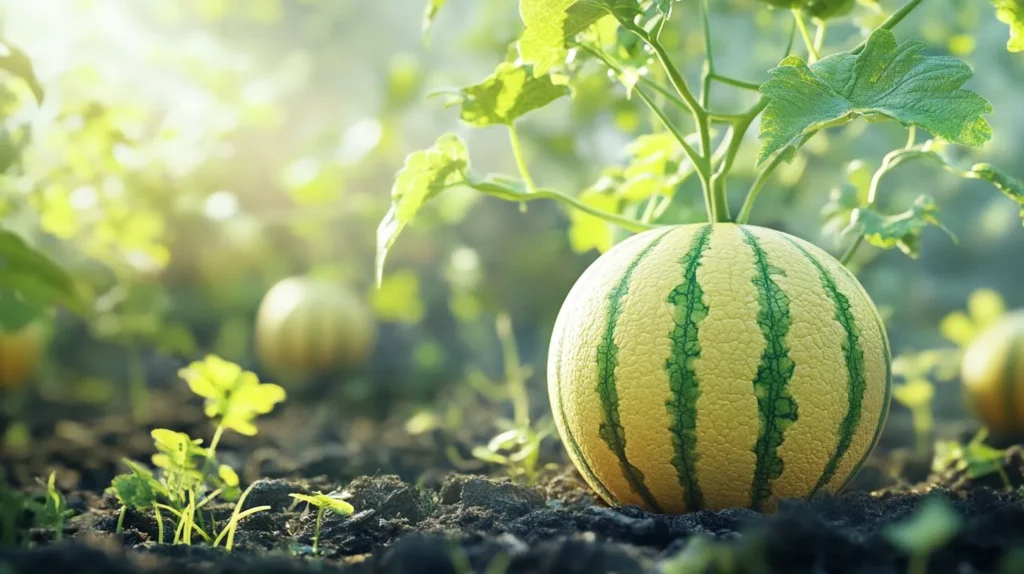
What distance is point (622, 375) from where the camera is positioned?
178cm

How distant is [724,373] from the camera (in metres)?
1.73

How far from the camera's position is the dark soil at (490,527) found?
4.32 feet

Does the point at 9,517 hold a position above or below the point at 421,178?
below

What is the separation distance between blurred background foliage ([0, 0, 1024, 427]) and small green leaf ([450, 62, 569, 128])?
0.10 meters

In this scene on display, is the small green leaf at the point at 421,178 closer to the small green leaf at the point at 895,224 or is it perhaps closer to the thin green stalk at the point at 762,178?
the thin green stalk at the point at 762,178

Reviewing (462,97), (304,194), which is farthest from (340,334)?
(462,97)

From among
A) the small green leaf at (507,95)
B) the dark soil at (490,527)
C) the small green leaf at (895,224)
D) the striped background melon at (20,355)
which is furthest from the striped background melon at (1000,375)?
the striped background melon at (20,355)

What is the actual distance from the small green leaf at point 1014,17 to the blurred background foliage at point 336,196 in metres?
0.52

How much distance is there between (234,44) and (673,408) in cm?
789

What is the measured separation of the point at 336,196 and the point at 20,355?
1.68 meters

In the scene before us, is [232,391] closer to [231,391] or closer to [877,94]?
[231,391]

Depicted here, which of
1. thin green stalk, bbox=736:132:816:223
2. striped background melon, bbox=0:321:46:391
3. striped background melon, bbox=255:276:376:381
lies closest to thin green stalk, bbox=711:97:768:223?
thin green stalk, bbox=736:132:816:223

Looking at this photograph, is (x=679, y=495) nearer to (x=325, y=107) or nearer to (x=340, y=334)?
(x=340, y=334)

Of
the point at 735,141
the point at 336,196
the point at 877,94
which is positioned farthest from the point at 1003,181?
the point at 336,196
